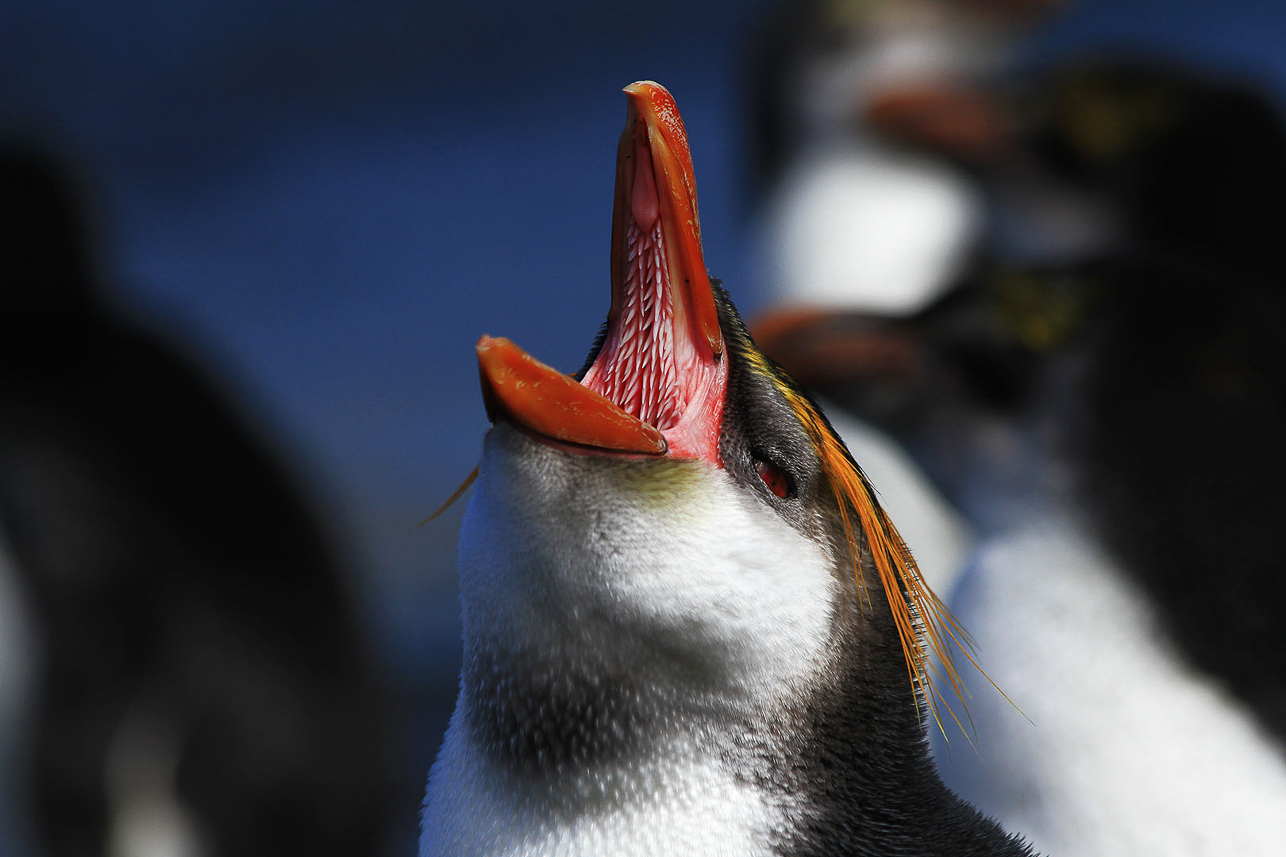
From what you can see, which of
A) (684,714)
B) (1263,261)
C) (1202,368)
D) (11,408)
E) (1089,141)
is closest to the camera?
(684,714)

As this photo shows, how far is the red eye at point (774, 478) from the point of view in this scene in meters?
0.82

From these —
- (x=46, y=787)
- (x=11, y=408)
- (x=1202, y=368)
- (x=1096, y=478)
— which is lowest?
(x=46, y=787)

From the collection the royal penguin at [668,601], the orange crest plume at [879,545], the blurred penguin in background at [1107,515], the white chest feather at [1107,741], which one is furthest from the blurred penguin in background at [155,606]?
the orange crest plume at [879,545]

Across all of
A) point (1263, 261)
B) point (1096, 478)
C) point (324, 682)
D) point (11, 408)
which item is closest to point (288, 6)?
point (11, 408)

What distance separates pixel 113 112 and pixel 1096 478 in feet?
18.2

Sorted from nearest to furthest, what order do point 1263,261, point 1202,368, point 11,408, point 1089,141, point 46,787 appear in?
point 1202,368 < point 46,787 < point 11,408 < point 1263,261 < point 1089,141

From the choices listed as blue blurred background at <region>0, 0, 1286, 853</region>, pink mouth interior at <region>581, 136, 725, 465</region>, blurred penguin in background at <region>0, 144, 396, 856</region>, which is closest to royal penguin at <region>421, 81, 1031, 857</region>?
pink mouth interior at <region>581, 136, 725, 465</region>

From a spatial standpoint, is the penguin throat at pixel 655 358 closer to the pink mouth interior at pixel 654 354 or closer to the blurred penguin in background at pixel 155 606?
the pink mouth interior at pixel 654 354

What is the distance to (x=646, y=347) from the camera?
0.79 m

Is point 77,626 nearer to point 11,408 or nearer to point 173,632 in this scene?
point 173,632

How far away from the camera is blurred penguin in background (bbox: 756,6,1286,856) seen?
1166 millimetres

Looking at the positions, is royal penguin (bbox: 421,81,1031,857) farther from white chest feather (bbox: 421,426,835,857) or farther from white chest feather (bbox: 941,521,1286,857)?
white chest feather (bbox: 941,521,1286,857)

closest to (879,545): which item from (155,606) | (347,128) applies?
(155,606)

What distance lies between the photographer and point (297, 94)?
6066mm
